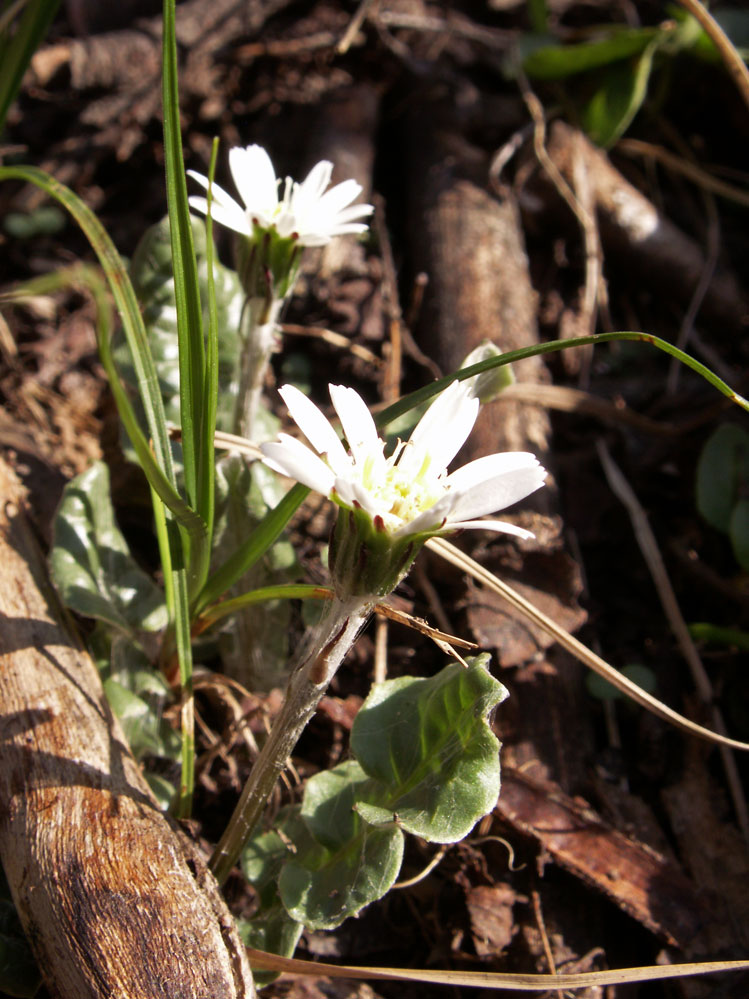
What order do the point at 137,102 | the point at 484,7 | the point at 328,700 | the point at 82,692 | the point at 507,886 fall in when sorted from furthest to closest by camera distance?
the point at 484,7, the point at 137,102, the point at 328,700, the point at 507,886, the point at 82,692

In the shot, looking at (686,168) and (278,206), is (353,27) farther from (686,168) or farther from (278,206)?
(278,206)

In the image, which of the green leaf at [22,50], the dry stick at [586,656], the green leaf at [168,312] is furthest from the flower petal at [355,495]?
the green leaf at [22,50]

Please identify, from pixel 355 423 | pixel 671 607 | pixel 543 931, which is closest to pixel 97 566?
pixel 355 423

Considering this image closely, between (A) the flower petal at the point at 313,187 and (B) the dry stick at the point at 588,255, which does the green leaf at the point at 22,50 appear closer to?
(A) the flower petal at the point at 313,187

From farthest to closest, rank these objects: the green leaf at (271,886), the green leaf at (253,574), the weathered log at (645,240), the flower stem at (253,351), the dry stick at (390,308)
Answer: the weathered log at (645,240), the dry stick at (390,308), the green leaf at (253,574), the flower stem at (253,351), the green leaf at (271,886)

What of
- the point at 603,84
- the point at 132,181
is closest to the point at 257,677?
the point at 132,181

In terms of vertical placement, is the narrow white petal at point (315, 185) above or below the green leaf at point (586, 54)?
below

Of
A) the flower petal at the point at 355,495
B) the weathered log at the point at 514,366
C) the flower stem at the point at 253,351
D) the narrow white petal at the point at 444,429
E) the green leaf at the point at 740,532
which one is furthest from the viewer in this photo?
the green leaf at the point at 740,532

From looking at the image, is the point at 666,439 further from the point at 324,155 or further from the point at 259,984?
the point at 259,984
